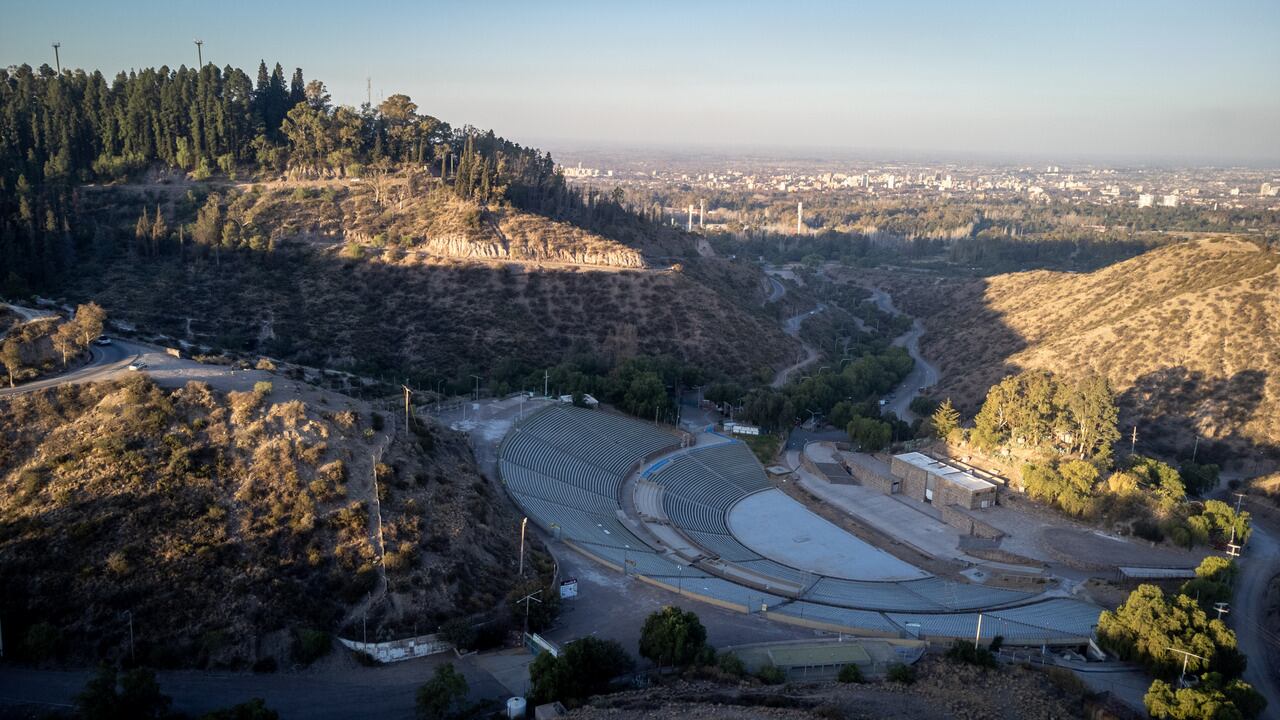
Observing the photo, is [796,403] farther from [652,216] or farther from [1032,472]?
[652,216]

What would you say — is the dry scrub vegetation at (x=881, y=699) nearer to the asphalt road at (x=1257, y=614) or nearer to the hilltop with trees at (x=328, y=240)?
the asphalt road at (x=1257, y=614)

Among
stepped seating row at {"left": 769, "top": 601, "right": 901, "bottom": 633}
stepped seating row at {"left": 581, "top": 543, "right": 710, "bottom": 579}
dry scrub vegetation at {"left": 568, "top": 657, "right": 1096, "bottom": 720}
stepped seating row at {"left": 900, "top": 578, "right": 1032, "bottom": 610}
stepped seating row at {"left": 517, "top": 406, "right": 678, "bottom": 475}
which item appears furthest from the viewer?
stepped seating row at {"left": 517, "top": 406, "right": 678, "bottom": 475}

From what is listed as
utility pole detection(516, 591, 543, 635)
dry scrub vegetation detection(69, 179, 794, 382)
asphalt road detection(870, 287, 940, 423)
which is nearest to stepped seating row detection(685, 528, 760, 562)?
utility pole detection(516, 591, 543, 635)

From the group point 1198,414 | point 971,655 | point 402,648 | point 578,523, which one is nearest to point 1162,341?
point 1198,414

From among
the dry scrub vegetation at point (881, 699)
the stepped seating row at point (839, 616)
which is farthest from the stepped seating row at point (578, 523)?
the dry scrub vegetation at point (881, 699)

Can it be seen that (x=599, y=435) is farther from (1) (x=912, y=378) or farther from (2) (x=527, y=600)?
(1) (x=912, y=378)

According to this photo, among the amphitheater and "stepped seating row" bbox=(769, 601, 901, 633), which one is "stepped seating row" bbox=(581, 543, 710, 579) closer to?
the amphitheater

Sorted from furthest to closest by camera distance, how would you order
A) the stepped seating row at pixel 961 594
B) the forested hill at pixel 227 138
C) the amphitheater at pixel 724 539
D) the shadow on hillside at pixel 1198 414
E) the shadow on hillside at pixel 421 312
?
the forested hill at pixel 227 138
the shadow on hillside at pixel 421 312
the shadow on hillside at pixel 1198 414
the stepped seating row at pixel 961 594
the amphitheater at pixel 724 539

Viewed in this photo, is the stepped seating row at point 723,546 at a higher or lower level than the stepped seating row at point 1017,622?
lower
